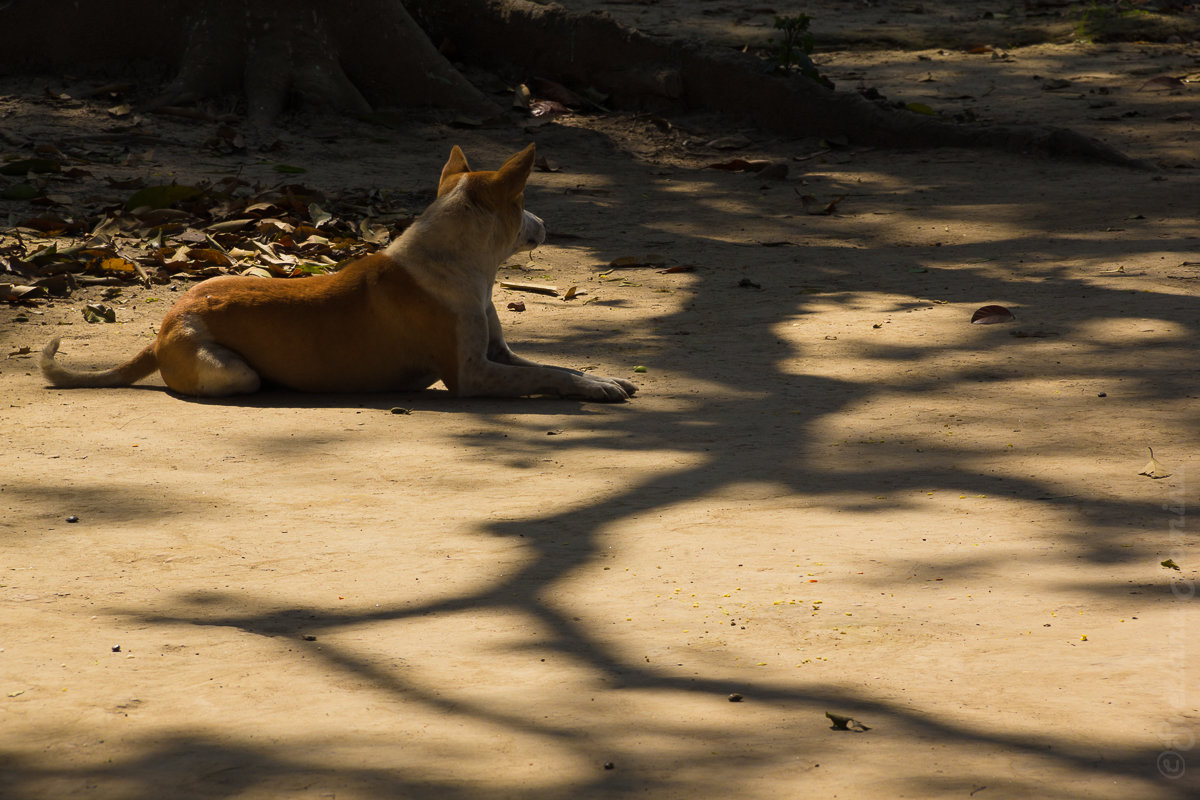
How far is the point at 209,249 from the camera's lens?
340 inches

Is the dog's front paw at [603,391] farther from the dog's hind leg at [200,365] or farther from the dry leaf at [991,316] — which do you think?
the dry leaf at [991,316]

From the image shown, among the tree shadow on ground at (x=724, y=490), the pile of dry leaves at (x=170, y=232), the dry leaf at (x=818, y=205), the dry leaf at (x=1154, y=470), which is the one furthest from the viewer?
the dry leaf at (x=818, y=205)

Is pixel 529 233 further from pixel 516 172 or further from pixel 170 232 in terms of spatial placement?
pixel 170 232

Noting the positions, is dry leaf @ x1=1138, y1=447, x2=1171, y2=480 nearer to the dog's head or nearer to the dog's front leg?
the dog's front leg

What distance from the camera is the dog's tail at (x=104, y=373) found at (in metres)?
6.23

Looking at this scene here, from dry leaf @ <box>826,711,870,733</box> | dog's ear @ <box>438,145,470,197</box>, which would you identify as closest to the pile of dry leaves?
dog's ear @ <box>438,145,470,197</box>

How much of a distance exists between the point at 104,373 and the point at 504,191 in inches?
92.3

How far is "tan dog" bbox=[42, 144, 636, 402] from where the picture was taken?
6.21 m

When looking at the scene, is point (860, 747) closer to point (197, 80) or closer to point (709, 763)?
point (709, 763)

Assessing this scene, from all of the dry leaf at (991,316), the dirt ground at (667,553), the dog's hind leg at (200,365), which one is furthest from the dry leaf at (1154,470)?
the dog's hind leg at (200,365)

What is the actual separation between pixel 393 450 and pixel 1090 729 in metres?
3.35

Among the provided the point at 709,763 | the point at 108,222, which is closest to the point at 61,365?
the point at 108,222

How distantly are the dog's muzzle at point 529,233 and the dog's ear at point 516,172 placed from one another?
0.24 m

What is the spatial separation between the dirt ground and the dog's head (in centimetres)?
77
